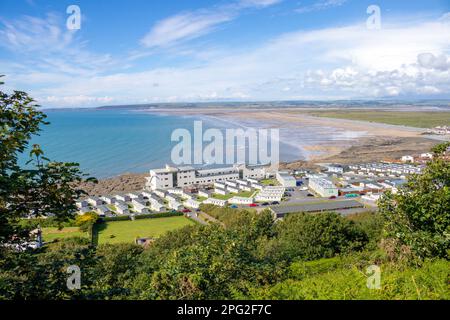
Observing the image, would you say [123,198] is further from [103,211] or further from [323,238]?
[323,238]

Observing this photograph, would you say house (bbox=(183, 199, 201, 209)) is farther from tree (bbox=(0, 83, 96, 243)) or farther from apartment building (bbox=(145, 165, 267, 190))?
tree (bbox=(0, 83, 96, 243))

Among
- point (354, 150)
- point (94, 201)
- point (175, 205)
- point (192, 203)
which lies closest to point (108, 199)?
point (94, 201)

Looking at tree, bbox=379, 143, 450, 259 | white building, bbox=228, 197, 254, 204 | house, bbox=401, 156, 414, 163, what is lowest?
white building, bbox=228, 197, 254, 204

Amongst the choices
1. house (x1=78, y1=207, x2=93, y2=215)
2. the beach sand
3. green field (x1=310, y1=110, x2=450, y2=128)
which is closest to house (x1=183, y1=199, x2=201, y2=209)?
house (x1=78, y1=207, x2=93, y2=215)

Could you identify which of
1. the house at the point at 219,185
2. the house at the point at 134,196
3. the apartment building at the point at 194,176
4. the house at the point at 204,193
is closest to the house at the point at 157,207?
the house at the point at 134,196
